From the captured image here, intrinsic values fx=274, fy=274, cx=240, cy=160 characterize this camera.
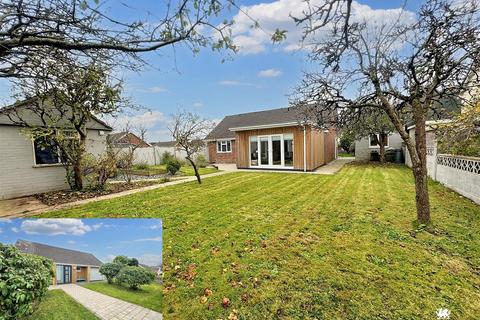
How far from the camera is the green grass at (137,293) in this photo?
Result: 5.40 feet

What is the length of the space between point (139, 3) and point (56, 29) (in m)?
1.07

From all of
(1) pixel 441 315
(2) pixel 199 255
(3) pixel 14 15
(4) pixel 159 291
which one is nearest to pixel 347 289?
(1) pixel 441 315

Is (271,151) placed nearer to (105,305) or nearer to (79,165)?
(79,165)

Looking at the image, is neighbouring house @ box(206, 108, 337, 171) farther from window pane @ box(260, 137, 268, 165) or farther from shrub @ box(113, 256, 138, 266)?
shrub @ box(113, 256, 138, 266)

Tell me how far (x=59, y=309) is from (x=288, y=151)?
1726 centimetres

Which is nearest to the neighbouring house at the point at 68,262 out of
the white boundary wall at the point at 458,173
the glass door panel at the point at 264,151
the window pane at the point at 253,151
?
the white boundary wall at the point at 458,173

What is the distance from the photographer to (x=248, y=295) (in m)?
3.34

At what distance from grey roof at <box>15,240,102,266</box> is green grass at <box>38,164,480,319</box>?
167 centimetres

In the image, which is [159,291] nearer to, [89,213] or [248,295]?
[248,295]

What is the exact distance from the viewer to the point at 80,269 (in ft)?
5.33

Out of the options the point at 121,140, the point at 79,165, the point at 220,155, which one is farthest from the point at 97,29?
the point at 220,155

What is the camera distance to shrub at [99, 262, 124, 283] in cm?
167

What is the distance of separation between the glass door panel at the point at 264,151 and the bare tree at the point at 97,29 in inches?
632

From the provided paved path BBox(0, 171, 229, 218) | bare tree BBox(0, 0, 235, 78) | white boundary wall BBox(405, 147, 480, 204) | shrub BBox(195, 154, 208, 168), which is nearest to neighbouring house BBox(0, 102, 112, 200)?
paved path BBox(0, 171, 229, 218)
